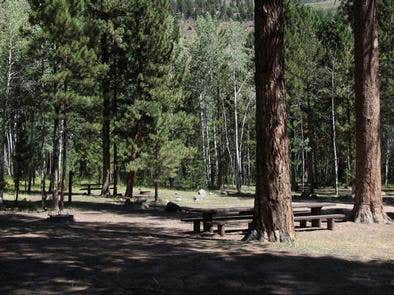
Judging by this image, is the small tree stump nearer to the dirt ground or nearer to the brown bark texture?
the dirt ground

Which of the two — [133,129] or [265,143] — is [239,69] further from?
[265,143]

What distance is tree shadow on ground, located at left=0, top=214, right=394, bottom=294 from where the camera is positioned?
21.9ft

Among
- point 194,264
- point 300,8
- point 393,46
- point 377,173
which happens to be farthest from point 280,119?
point 300,8

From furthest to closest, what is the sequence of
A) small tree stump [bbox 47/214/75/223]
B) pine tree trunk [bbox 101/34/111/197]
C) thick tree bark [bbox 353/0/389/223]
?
pine tree trunk [bbox 101/34/111/197] < small tree stump [bbox 47/214/75/223] < thick tree bark [bbox 353/0/389/223]

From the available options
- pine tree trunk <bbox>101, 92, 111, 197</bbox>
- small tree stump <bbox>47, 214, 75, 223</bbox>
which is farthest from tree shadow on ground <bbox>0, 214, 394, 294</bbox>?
pine tree trunk <bbox>101, 92, 111, 197</bbox>

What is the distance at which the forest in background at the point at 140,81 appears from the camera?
2330 cm

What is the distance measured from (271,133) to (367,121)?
19.1 feet

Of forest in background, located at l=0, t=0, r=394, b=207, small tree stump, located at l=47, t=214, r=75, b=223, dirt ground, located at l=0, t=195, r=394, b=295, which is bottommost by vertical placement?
dirt ground, located at l=0, t=195, r=394, b=295

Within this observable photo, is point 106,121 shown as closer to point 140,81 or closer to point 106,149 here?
point 106,149

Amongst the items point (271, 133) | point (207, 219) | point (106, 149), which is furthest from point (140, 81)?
point (271, 133)

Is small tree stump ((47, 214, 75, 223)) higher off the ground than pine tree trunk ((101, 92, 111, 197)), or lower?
lower

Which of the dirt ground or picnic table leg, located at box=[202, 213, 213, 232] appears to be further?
picnic table leg, located at box=[202, 213, 213, 232]

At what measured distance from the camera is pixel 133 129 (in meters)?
32.0

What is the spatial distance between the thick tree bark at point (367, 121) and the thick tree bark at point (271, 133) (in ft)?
17.2
